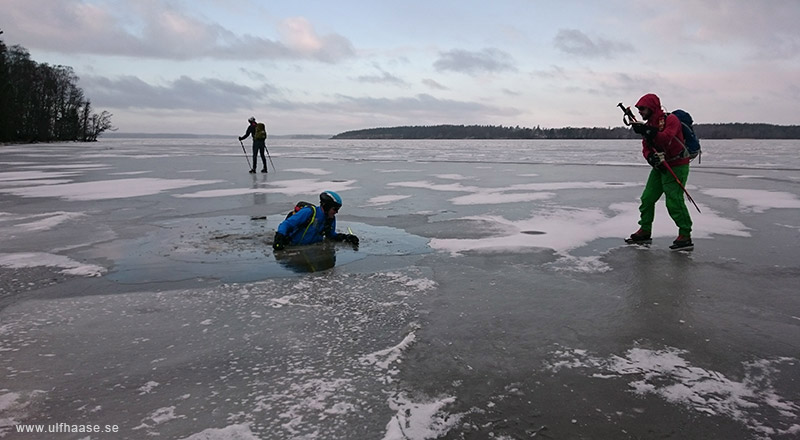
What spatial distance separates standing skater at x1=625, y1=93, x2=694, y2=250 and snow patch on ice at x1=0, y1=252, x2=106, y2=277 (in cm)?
607

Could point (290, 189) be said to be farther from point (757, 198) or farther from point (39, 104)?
point (39, 104)

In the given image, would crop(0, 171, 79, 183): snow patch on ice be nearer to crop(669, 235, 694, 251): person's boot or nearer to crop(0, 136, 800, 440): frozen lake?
crop(0, 136, 800, 440): frozen lake

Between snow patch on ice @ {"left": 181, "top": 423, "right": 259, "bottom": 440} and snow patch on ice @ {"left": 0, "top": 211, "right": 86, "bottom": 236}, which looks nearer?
snow patch on ice @ {"left": 181, "top": 423, "right": 259, "bottom": 440}

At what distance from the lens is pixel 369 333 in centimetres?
344

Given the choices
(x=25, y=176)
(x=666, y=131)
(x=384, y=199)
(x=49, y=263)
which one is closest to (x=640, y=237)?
(x=666, y=131)

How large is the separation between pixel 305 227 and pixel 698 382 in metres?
4.43

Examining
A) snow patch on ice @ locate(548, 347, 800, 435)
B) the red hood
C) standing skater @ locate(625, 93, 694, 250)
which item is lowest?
snow patch on ice @ locate(548, 347, 800, 435)

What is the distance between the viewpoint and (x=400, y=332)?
11.3 feet

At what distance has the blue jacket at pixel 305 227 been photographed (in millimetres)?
6023

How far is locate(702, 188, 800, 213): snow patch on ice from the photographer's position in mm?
9438

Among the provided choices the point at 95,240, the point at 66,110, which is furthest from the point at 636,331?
the point at 66,110

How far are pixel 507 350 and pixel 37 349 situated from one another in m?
2.91

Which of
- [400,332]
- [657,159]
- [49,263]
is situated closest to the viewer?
[400,332]

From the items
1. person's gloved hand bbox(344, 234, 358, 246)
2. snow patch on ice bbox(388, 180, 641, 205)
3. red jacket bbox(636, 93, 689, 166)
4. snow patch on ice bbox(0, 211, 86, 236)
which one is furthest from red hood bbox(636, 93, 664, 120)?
snow patch on ice bbox(0, 211, 86, 236)
